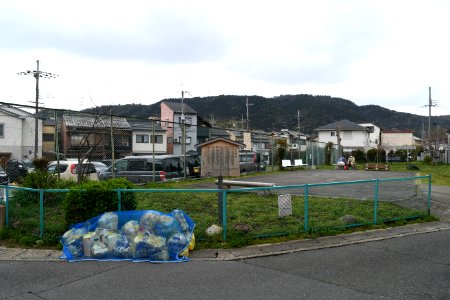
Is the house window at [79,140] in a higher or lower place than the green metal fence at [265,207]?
higher

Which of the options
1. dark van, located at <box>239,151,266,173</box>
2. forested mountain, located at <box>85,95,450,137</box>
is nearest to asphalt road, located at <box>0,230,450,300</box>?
dark van, located at <box>239,151,266,173</box>

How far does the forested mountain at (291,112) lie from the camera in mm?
110750

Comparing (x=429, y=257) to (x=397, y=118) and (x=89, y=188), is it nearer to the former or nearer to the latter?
(x=89, y=188)

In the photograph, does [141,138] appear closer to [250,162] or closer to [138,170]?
[250,162]

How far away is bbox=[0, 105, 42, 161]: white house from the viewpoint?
1424 centimetres

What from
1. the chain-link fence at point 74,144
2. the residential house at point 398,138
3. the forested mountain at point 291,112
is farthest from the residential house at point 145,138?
the forested mountain at point 291,112

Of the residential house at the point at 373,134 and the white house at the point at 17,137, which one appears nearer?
the white house at the point at 17,137

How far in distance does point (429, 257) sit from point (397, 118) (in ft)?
442

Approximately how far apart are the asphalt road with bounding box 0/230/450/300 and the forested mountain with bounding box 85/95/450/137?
97055 millimetres

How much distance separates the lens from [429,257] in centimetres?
680

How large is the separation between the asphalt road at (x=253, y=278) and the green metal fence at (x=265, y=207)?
4.47ft

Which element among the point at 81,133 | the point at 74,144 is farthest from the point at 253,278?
the point at 74,144

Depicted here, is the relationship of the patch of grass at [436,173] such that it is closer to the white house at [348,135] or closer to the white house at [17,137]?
the white house at [17,137]

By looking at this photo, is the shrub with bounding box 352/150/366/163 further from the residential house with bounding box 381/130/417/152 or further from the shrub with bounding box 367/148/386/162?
the residential house with bounding box 381/130/417/152
